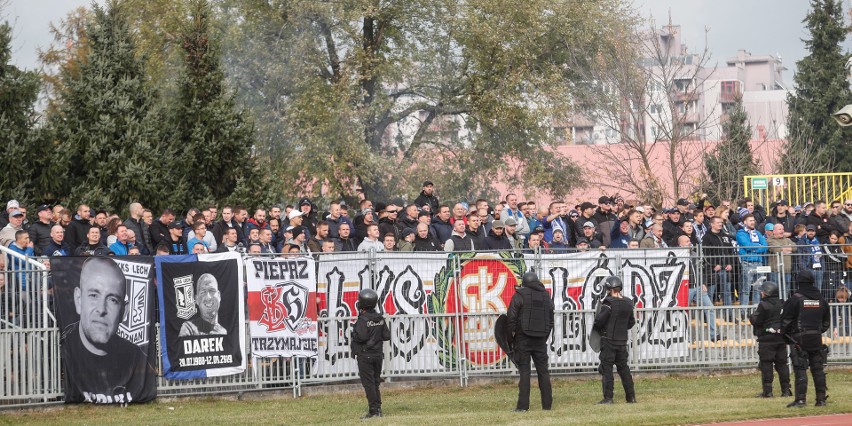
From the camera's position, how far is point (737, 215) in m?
24.3

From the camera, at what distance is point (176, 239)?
61.1ft

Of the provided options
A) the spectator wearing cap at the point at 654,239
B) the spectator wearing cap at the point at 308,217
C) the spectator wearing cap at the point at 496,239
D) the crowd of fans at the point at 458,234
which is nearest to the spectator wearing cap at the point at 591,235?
the crowd of fans at the point at 458,234

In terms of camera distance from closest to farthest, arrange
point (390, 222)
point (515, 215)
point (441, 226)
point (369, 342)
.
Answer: point (369, 342) < point (390, 222) < point (441, 226) < point (515, 215)

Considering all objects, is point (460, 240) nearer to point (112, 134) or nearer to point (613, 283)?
point (613, 283)

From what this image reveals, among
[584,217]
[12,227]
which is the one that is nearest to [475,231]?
[584,217]

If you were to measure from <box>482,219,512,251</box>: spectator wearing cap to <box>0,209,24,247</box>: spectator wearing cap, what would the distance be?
23.2 ft

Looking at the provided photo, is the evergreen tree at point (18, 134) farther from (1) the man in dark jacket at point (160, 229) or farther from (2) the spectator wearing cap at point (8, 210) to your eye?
(1) the man in dark jacket at point (160, 229)

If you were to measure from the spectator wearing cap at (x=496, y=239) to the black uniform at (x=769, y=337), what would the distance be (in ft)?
14.0

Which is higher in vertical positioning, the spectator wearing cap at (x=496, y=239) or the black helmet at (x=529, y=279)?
the spectator wearing cap at (x=496, y=239)

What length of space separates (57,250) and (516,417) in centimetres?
699

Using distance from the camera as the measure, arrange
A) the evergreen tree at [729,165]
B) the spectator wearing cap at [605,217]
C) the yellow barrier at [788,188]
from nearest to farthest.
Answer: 1. the spectator wearing cap at [605,217]
2. the yellow barrier at [788,188]
3. the evergreen tree at [729,165]

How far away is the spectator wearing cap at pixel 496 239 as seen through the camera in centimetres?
1925

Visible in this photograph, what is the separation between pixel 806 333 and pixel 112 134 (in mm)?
15533

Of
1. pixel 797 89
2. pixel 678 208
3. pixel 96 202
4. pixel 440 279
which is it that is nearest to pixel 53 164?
pixel 96 202
